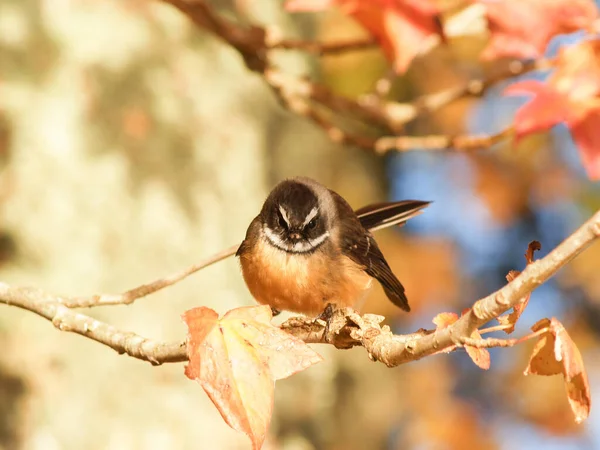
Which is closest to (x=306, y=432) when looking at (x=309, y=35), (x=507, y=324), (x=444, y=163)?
(x=309, y=35)

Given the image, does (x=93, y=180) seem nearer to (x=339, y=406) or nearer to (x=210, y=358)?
(x=339, y=406)

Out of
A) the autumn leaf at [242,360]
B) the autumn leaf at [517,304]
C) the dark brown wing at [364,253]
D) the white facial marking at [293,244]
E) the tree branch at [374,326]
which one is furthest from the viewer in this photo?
the dark brown wing at [364,253]

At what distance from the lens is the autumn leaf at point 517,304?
156cm

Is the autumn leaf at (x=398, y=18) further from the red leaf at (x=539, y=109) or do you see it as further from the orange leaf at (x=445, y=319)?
the orange leaf at (x=445, y=319)

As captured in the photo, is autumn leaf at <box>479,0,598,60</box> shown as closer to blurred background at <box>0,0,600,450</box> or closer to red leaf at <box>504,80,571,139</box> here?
red leaf at <box>504,80,571,139</box>

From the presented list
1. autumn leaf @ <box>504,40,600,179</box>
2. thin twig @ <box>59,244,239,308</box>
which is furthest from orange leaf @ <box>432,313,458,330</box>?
autumn leaf @ <box>504,40,600,179</box>

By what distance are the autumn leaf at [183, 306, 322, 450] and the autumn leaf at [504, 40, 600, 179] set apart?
1382mm

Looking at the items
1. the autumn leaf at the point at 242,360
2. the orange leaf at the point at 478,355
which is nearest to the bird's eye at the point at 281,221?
the autumn leaf at the point at 242,360

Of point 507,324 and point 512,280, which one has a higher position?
point 512,280

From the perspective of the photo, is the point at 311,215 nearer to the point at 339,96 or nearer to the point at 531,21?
the point at 339,96

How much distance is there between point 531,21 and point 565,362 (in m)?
1.64

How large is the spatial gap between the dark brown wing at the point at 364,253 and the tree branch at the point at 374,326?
4.18 feet

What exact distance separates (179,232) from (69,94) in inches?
41.9

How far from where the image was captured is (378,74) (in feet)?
22.2
